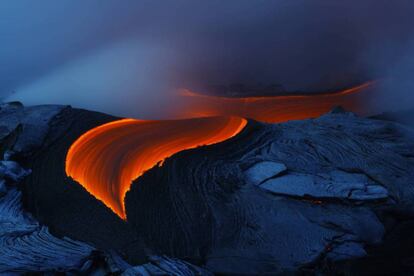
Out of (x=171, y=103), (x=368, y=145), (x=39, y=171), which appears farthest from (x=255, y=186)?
(x=171, y=103)

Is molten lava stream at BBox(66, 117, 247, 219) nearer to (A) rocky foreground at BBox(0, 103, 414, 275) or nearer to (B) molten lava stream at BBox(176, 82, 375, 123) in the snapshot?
(A) rocky foreground at BBox(0, 103, 414, 275)

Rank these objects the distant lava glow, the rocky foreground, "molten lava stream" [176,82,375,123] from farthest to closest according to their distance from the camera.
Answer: "molten lava stream" [176,82,375,123] → the distant lava glow → the rocky foreground

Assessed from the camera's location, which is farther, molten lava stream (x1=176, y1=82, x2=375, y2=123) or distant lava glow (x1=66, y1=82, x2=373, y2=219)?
molten lava stream (x1=176, y1=82, x2=375, y2=123)

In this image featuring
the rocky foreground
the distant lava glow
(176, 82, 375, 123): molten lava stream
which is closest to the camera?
the rocky foreground

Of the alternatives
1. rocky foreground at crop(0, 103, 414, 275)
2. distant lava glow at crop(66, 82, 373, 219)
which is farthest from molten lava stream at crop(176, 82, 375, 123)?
rocky foreground at crop(0, 103, 414, 275)

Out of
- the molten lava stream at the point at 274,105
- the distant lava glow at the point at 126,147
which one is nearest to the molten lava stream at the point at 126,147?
the distant lava glow at the point at 126,147

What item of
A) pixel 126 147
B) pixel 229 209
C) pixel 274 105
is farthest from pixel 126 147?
pixel 274 105

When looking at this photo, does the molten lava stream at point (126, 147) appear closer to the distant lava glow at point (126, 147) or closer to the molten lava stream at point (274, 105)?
the distant lava glow at point (126, 147)
